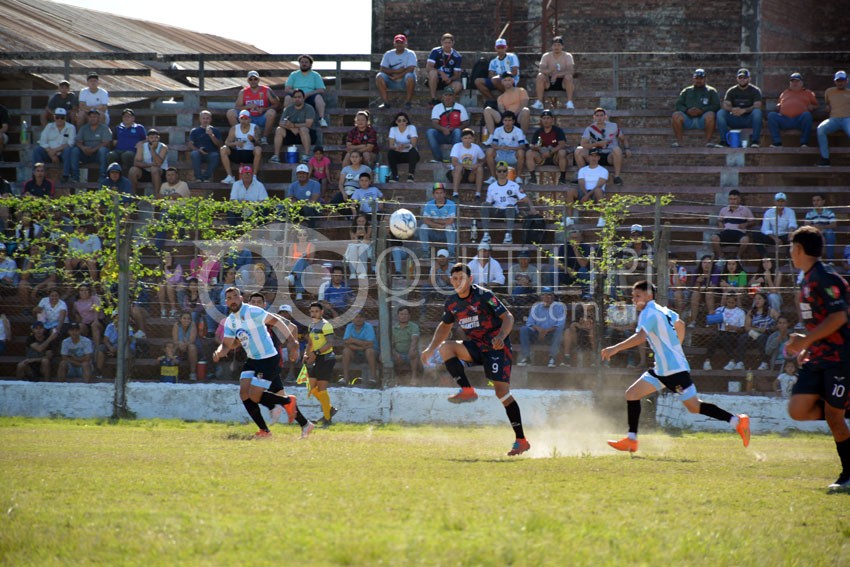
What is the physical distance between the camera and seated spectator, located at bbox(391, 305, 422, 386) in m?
16.3

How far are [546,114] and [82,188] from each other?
31.8ft

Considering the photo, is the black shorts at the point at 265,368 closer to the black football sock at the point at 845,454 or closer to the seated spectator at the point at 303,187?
the seated spectator at the point at 303,187

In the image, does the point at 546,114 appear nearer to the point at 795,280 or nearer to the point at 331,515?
the point at 795,280

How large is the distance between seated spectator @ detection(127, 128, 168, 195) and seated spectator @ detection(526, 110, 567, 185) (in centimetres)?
746

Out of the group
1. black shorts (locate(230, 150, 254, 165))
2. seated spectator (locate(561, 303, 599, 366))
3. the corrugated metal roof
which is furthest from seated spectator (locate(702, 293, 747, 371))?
the corrugated metal roof

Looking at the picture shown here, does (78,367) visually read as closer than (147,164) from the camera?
Yes

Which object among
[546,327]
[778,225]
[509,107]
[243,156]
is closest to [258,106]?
[243,156]

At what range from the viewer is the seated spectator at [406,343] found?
16.3 metres

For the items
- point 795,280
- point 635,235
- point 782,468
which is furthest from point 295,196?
point 782,468

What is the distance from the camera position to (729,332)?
16078 millimetres

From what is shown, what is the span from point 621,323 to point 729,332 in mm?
1721

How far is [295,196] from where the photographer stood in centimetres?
1936

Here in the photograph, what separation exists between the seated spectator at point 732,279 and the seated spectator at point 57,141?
44.3 feet

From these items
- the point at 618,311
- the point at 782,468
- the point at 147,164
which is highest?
the point at 147,164
